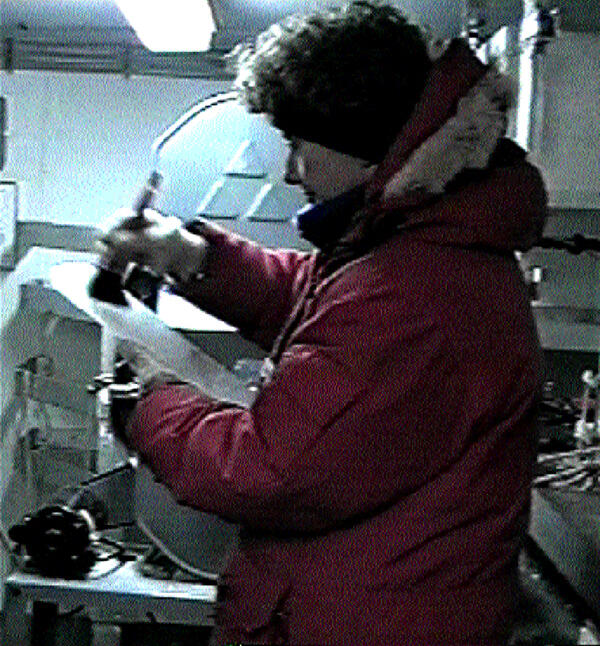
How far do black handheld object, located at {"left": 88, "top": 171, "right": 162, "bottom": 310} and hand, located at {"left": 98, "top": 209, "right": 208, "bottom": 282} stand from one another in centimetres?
2

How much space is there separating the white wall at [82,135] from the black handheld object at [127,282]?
2763mm

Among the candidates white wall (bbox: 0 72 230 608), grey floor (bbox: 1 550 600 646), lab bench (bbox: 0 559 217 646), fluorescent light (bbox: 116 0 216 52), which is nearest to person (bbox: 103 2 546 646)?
grey floor (bbox: 1 550 600 646)

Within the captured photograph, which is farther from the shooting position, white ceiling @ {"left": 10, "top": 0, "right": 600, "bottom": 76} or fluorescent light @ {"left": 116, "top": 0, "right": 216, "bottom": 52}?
white ceiling @ {"left": 10, "top": 0, "right": 600, "bottom": 76}

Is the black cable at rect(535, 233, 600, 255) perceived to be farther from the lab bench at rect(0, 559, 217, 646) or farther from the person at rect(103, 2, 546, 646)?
the lab bench at rect(0, 559, 217, 646)

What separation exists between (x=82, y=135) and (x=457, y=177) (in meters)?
3.40

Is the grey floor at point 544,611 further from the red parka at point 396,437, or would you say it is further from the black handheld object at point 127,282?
the black handheld object at point 127,282

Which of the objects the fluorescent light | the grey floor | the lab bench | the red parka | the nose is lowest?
the lab bench

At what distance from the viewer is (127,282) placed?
181 cm

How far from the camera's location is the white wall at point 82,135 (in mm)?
4543

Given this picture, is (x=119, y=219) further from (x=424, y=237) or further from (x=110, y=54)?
(x=110, y=54)

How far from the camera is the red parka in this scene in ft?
4.37

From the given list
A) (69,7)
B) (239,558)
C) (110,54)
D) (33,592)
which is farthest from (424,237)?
(110,54)

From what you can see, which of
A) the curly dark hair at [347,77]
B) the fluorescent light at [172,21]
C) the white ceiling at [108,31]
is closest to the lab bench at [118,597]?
the curly dark hair at [347,77]

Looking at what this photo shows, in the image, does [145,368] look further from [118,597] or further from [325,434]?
[118,597]
